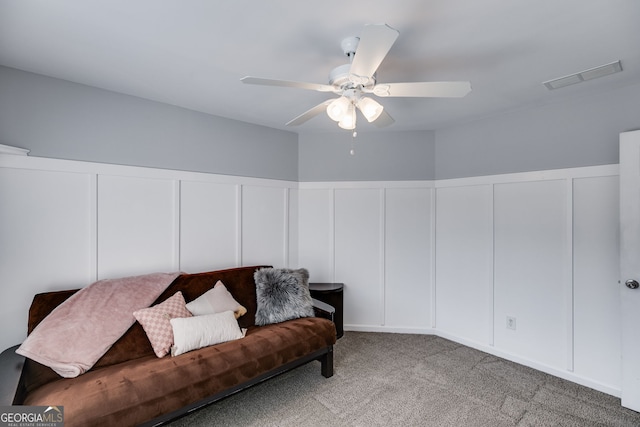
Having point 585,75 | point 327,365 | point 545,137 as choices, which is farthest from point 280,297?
point 585,75

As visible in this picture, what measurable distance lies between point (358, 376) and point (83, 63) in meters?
3.11

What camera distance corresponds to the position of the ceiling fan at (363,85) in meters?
1.31

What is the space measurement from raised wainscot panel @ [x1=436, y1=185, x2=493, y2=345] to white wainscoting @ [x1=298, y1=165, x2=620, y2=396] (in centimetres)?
1

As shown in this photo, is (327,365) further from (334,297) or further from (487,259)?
(487,259)

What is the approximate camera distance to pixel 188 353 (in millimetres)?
2018

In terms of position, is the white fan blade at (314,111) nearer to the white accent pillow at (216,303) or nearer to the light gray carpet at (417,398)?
the white accent pillow at (216,303)

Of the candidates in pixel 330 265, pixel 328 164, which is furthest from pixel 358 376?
pixel 328 164

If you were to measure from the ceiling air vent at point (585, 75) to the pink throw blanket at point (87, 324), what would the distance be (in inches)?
133

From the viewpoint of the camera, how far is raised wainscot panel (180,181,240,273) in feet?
9.21

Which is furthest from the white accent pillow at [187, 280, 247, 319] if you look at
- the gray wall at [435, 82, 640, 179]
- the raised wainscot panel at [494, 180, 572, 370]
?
the gray wall at [435, 82, 640, 179]

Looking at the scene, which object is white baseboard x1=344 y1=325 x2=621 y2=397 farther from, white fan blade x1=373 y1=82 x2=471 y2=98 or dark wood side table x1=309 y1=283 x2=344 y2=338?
white fan blade x1=373 y1=82 x2=471 y2=98

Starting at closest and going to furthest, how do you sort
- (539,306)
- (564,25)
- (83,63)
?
1. (564,25)
2. (83,63)
3. (539,306)

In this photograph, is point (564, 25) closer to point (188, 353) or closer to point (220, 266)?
point (188, 353)

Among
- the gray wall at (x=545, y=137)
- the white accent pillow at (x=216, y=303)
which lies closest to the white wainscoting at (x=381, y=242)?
the gray wall at (x=545, y=137)
